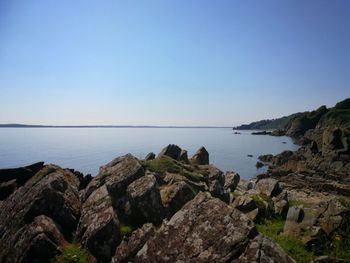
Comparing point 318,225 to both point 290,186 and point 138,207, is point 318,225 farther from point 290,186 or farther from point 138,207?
point 290,186

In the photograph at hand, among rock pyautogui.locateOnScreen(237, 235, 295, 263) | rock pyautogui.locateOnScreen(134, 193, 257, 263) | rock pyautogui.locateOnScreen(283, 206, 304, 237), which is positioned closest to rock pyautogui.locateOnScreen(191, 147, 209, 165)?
rock pyautogui.locateOnScreen(283, 206, 304, 237)

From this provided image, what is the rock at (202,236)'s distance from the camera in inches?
296

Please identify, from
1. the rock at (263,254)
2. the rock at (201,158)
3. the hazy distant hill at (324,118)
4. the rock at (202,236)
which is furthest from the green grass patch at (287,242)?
the hazy distant hill at (324,118)

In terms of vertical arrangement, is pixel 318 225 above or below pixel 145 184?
below

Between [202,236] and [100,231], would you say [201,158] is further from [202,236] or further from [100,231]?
[202,236]

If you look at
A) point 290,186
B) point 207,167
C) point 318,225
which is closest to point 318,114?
point 290,186

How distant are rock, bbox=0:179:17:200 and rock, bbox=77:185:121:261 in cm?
757

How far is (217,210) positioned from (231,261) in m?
1.71

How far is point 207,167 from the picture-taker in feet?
76.8

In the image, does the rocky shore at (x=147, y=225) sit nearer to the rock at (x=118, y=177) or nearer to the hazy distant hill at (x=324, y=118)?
the rock at (x=118, y=177)

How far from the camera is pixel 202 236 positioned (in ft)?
26.4

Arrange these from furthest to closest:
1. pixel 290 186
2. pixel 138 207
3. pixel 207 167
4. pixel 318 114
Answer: pixel 318 114 → pixel 290 186 → pixel 207 167 → pixel 138 207

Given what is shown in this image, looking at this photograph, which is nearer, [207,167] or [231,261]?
[231,261]

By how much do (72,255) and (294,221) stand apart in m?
9.16
